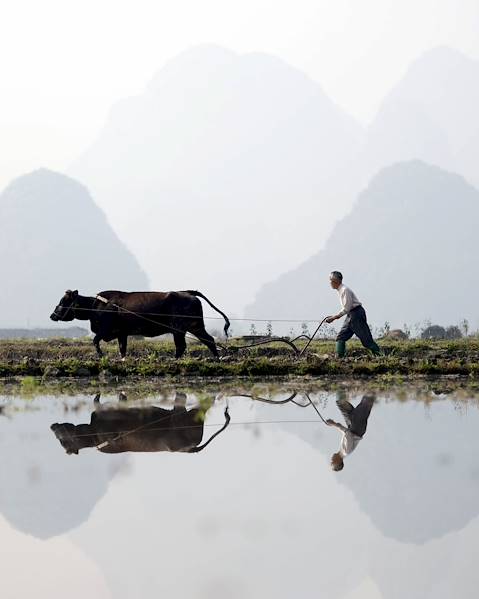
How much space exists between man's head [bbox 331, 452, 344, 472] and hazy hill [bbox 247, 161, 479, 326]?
111 metres

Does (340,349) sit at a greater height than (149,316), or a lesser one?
lesser

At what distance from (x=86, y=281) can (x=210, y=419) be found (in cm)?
13849

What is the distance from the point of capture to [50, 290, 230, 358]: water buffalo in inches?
626

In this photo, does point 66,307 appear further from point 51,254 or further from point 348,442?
point 51,254

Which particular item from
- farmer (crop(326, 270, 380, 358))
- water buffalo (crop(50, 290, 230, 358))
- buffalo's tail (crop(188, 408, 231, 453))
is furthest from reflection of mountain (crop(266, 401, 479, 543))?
water buffalo (crop(50, 290, 230, 358))

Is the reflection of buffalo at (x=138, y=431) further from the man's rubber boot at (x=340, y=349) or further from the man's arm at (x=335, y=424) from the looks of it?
the man's rubber boot at (x=340, y=349)

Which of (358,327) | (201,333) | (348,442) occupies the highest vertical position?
(358,327)

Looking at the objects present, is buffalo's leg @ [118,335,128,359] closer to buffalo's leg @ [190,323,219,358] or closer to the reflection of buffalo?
buffalo's leg @ [190,323,219,358]

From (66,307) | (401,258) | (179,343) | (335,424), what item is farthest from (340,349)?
(401,258)

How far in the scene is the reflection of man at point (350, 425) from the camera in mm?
6804

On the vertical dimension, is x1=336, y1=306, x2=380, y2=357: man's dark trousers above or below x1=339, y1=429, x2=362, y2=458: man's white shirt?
above

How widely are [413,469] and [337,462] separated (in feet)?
1.76

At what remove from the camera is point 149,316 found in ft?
52.6

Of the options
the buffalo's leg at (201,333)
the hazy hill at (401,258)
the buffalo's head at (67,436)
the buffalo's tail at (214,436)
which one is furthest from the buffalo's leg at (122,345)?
the hazy hill at (401,258)
